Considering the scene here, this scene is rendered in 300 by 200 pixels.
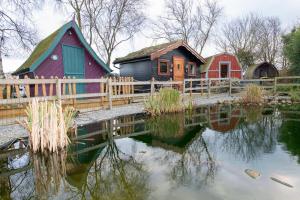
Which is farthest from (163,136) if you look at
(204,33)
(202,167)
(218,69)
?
(204,33)

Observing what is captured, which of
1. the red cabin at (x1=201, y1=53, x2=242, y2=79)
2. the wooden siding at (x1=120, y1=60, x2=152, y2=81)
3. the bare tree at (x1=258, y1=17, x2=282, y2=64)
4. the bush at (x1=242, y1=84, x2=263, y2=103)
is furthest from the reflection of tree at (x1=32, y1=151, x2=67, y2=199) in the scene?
the bare tree at (x1=258, y1=17, x2=282, y2=64)

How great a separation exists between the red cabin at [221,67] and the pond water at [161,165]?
15.3 m

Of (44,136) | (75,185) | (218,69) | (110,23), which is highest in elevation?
(110,23)

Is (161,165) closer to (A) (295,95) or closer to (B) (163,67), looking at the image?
(A) (295,95)

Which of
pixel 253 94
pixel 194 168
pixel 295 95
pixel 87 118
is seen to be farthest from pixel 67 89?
pixel 295 95

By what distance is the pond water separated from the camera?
3.23 metres

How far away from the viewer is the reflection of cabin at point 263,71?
2516 cm

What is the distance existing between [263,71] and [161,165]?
25249 mm

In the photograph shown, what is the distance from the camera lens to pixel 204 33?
32406 millimetres

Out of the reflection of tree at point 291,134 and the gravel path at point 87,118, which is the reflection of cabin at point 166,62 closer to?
the gravel path at point 87,118

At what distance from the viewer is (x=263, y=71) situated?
25.9 metres

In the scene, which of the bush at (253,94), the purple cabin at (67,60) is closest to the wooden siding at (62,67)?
the purple cabin at (67,60)

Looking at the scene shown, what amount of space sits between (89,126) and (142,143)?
2169mm

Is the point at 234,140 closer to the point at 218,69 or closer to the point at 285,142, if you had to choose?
the point at 285,142
